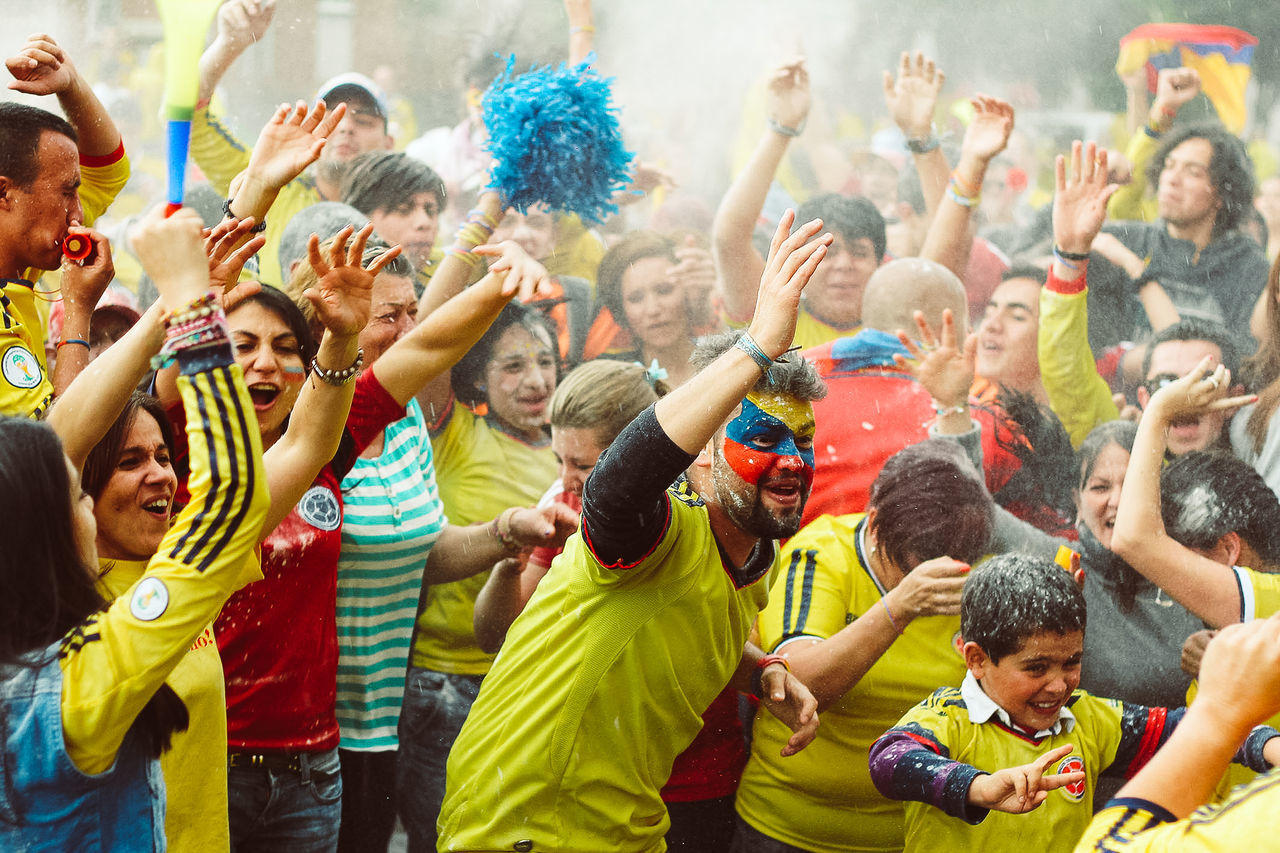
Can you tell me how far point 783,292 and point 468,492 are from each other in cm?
199

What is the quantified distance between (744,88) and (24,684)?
367 cm

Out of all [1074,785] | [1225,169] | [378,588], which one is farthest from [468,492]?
[1225,169]

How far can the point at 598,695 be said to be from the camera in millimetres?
2188

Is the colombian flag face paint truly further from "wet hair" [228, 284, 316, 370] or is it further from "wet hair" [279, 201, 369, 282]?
"wet hair" [279, 201, 369, 282]

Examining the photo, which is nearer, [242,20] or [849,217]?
[849,217]

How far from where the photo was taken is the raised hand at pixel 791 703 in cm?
244

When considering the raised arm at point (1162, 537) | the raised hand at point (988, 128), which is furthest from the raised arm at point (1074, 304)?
the raised arm at point (1162, 537)

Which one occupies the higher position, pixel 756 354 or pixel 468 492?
pixel 756 354

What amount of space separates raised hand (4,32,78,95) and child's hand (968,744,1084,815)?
7.92 feet

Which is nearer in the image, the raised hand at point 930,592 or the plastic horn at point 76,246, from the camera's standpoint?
the plastic horn at point 76,246

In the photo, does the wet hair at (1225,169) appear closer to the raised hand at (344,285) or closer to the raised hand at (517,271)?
the raised hand at (517,271)

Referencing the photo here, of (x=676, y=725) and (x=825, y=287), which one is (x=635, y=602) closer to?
(x=676, y=725)

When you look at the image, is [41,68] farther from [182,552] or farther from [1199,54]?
[1199,54]

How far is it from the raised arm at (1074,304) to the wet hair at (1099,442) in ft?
0.15
